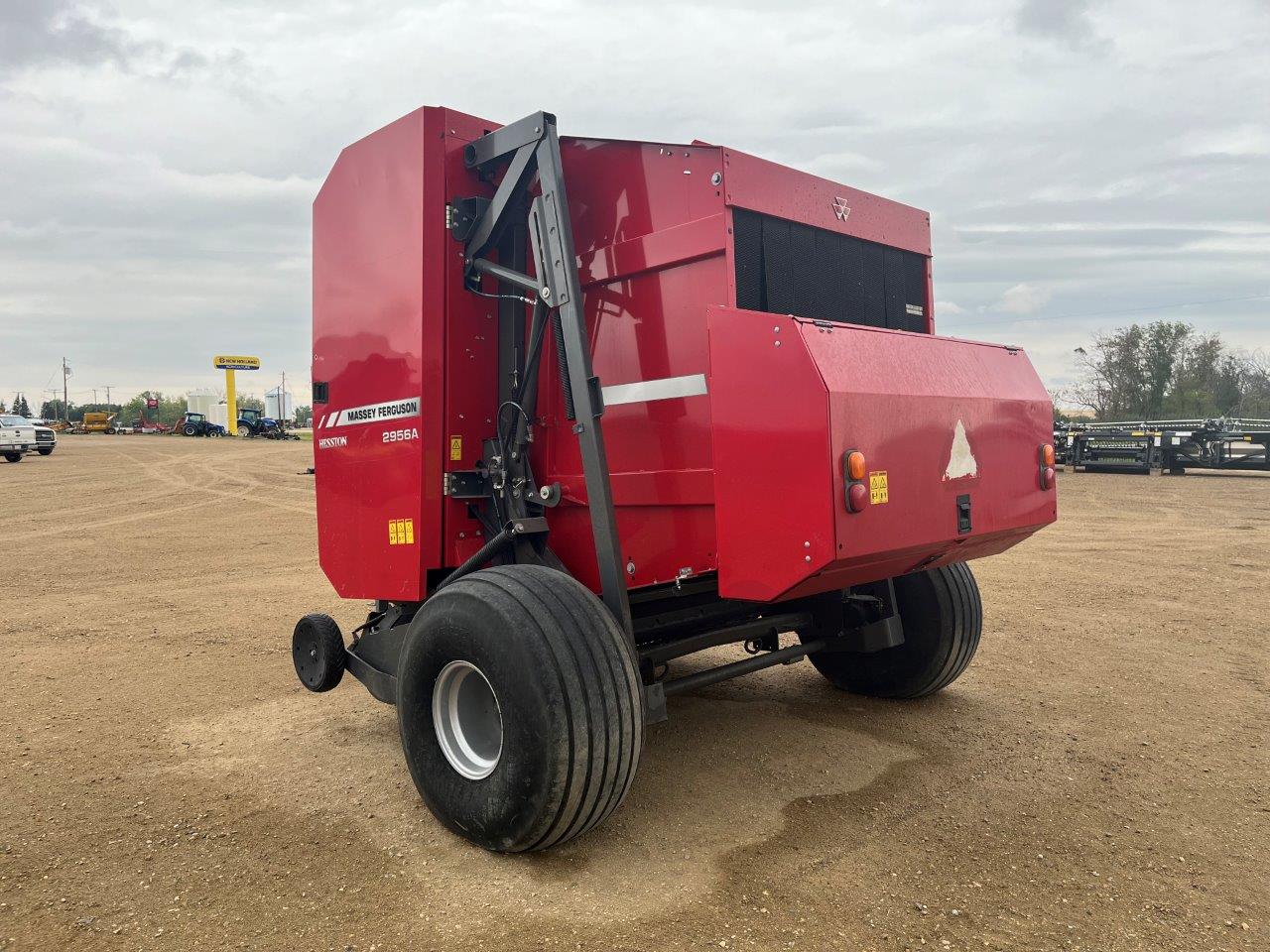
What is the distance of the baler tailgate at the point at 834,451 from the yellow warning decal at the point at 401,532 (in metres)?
1.64

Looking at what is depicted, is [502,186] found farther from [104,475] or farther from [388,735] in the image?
[104,475]

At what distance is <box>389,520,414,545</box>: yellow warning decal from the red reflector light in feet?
6.86

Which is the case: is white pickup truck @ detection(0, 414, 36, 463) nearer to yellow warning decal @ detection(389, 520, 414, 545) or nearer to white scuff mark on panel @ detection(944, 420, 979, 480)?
yellow warning decal @ detection(389, 520, 414, 545)

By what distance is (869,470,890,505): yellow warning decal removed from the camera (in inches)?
123

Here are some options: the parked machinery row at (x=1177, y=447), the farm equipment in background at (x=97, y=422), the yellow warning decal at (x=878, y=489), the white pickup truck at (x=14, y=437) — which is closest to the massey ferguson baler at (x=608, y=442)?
the yellow warning decal at (x=878, y=489)

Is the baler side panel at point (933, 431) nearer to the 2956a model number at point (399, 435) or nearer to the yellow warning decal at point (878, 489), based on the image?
the yellow warning decal at point (878, 489)

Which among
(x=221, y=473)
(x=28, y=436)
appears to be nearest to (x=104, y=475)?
(x=221, y=473)

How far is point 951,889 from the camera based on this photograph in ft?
10.1

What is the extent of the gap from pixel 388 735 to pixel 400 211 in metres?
2.53

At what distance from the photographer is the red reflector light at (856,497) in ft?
9.98

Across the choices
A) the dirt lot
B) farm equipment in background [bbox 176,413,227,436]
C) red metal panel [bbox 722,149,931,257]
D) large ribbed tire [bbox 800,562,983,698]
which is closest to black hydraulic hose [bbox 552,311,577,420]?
red metal panel [bbox 722,149,931,257]

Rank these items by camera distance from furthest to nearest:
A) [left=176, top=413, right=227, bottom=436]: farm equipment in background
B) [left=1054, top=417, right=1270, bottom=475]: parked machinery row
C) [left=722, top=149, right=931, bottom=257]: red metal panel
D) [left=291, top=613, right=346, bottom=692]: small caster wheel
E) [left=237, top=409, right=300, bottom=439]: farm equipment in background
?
A: [left=176, top=413, right=227, bottom=436]: farm equipment in background
[left=237, top=409, right=300, bottom=439]: farm equipment in background
[left=1054, top=417, right=1270, bottom=475]: parked machinery row
[left=291, top=613, right=346, bottom=692]: small caster wheel
[left=722, top=149, right=931, bottom=257]: red metal panel

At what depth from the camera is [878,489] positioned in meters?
3.15

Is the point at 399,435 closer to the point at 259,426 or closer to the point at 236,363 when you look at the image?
the point at 259,426
